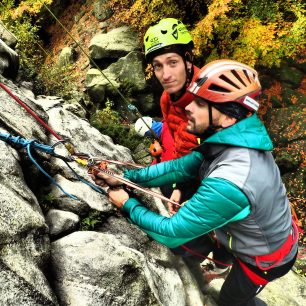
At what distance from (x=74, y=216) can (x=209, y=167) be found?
1.66 m

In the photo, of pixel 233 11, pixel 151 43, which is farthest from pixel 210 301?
pixel 233 11

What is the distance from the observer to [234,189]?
7.30 feet

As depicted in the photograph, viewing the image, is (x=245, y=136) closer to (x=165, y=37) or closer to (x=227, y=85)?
(x=227, y=85)

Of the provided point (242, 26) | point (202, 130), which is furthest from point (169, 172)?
point (242, 26)

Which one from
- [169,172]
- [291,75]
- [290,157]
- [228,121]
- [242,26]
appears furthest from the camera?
[291,75]

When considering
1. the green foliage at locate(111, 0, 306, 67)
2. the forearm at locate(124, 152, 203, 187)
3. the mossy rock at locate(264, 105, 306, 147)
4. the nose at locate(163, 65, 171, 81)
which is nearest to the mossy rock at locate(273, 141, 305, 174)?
the mossy rock at locate(264, 105, 306, 147)

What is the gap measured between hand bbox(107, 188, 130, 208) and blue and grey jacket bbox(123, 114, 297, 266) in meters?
0.08

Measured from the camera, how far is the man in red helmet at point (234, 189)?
7.56 feet

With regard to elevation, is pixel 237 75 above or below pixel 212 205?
above

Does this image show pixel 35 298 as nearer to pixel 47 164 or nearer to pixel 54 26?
pixel 47 164

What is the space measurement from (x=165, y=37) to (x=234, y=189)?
99.4 inches

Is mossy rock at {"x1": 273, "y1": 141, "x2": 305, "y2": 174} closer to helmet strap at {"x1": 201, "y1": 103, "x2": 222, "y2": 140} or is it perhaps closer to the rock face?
the rock face

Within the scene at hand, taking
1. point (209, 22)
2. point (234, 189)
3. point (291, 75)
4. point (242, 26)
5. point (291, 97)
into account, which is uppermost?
point (234, 189)

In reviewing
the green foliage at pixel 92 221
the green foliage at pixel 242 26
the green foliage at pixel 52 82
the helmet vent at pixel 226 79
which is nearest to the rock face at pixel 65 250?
the green foliage at pixel 92 221
